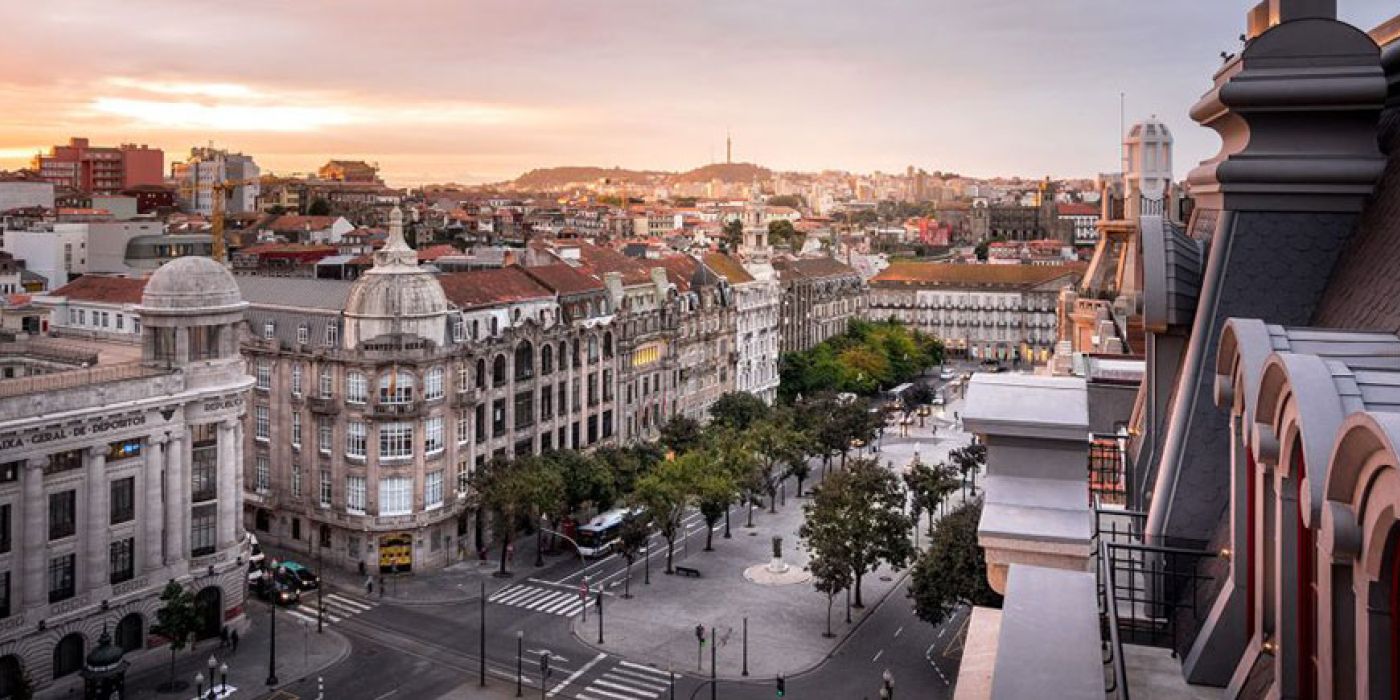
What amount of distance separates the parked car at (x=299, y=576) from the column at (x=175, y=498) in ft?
33.6

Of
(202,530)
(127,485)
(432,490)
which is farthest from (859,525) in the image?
(127,485)

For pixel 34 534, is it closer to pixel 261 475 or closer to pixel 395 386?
pixel 395 386

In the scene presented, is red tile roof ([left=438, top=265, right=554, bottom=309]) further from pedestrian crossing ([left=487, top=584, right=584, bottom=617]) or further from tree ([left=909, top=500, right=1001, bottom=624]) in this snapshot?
tree ([left=909, top=500, right=1001, bottom=624])

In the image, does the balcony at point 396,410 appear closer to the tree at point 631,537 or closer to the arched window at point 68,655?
the tree at point 631,537

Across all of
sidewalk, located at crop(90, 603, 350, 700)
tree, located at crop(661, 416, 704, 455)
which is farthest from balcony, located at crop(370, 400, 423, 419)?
tree, located at crop(661, 416, 704, 455)

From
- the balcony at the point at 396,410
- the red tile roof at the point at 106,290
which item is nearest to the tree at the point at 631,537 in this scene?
the balcony at the point at 396,410

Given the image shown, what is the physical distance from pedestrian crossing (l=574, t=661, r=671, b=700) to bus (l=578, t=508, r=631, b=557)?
1749 centimetres

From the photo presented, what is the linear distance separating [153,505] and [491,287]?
29605mm

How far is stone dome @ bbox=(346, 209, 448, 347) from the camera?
6756cm

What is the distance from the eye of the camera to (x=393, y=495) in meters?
67.4

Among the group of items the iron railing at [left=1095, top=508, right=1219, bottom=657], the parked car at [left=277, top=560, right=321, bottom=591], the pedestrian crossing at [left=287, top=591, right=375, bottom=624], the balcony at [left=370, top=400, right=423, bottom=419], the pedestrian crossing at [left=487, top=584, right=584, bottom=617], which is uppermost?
the iron railing at [left=1095, top=508, right=1219, bottom=657]

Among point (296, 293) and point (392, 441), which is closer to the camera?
point (392, 441)

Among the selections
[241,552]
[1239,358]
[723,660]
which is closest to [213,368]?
[241,552]

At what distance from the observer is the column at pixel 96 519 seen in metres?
50.1
